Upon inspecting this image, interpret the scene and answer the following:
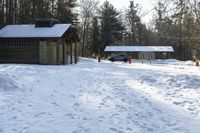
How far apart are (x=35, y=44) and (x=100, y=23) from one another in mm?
49294

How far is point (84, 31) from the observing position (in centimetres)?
8269

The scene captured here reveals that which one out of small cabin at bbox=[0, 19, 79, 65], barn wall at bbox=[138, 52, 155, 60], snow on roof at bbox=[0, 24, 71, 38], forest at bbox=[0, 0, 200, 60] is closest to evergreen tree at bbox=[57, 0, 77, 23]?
forest at bbox=[0, 0, 200, 60]

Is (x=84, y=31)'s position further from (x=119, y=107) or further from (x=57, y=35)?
(x=119, y=107)

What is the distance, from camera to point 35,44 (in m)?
35.7

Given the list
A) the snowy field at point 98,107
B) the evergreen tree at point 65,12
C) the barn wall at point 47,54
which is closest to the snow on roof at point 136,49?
the evergreen tree at point 65,12

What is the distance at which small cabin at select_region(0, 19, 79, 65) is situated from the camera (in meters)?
35.2

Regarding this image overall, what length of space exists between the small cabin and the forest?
15.3 m

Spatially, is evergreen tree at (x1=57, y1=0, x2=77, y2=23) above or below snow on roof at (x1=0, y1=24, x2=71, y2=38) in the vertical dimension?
above

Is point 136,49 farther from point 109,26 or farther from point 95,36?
point 95,36

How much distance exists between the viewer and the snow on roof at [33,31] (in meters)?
35.5

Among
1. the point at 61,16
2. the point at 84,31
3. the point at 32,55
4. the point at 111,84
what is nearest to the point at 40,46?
the point at 32,55

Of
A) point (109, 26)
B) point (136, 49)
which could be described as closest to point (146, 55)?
point (136, 49)

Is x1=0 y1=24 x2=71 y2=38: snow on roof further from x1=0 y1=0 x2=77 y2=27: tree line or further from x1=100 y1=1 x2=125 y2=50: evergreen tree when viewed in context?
x1=100 y1=1 x2=125 y2=50: evergreen tree

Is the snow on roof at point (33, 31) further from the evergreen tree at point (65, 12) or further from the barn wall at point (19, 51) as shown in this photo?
the evergreen tree at point (65, 12)
